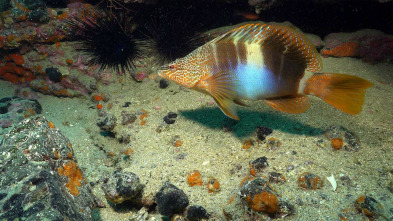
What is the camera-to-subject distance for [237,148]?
359 centimetres

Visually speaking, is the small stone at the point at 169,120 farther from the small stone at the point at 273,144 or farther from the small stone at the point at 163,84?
the small stone at the point at 273,144

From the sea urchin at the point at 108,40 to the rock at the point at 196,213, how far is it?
4.31m

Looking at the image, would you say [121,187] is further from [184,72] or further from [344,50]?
[344,50]

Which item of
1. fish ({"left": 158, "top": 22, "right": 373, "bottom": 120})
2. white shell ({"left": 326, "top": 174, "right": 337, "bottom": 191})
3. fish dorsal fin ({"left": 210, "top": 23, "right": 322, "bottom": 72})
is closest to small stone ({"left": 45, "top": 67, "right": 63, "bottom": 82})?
fish ({"left": 158, "top": 22, "right": 373, "bottom": 120})

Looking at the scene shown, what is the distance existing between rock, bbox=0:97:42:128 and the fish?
13.4 feet

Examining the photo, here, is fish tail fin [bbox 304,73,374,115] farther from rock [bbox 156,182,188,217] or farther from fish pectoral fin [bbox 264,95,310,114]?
rock [bbox 156,182,188,217]

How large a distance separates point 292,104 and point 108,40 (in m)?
4.70

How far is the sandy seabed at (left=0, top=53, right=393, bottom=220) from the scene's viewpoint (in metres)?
2.67

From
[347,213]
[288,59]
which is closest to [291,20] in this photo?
[288,59]

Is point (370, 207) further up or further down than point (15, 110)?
further up

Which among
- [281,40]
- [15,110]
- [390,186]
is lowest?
[15,110]

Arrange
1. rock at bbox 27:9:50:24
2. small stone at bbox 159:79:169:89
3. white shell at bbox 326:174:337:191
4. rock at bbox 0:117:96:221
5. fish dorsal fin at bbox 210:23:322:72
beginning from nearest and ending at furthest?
rock at bbox 0:117:96:221 < white shell at bbox 326:174:337:191 < fish dorsal fin at bbox 210:23:322:72 < small stone at bbox 159:79:169:89 < rock at bbox 27:9:50:24

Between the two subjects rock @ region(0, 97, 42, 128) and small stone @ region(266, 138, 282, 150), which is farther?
rock @ region(0, 97, 42, 128)

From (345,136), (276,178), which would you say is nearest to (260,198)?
(276,178)
